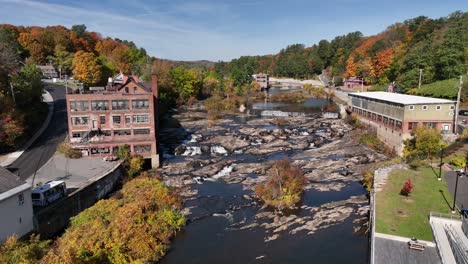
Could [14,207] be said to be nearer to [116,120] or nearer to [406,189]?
[116,120]

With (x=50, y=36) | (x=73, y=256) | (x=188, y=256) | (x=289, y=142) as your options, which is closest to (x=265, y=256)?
(x=188, y=256)

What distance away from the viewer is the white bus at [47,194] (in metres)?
32.2

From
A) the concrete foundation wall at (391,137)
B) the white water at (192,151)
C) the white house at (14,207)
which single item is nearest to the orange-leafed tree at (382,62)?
the concrete foundation wall at (391,137)

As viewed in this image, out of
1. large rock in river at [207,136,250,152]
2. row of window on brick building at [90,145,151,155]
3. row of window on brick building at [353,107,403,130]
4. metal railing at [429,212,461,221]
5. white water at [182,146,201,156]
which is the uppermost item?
row of window on brick building at [353,107,403,130]

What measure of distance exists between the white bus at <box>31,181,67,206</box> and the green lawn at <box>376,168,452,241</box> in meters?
29.2

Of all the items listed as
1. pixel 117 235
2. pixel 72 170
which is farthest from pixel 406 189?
pixel 72 170

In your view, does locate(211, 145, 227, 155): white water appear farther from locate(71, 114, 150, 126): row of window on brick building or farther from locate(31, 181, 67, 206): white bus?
locate(31, 181, 67, 206): white bus

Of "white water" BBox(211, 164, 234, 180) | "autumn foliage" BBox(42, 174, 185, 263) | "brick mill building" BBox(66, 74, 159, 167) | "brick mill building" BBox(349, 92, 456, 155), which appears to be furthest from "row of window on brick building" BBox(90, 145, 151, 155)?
"brick mill building" BBox(349, 92, 456, 155)

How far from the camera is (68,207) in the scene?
34.2 metres

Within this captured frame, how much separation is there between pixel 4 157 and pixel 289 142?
44993 millimetres

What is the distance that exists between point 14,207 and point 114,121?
81.3 feet

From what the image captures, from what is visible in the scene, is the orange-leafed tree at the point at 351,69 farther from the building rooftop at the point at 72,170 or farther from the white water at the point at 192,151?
the building rooftop at the point at 72,170

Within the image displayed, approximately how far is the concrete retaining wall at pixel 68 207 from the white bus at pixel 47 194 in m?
0.76

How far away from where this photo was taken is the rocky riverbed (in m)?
34.9
